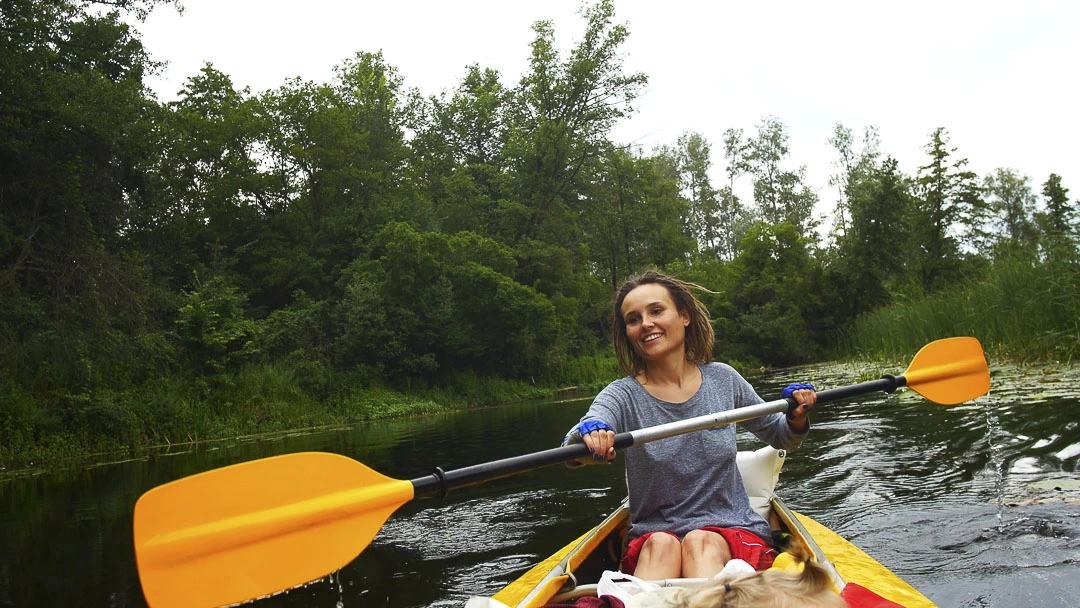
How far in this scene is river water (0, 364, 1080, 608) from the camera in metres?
3.10

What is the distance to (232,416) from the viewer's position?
41.6 feet

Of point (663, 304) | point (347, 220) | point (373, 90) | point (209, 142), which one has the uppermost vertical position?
point (373, 90)

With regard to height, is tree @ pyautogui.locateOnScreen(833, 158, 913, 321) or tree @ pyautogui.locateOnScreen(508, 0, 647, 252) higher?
tree @ pyautogui.locateOnScreen(508, 0, 647, 252)

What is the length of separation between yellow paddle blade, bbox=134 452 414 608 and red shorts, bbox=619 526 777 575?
0.70 metres

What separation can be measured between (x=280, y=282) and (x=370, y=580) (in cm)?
1889

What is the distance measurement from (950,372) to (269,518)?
3.05 metres

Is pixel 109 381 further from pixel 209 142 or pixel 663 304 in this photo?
pixel 209 142

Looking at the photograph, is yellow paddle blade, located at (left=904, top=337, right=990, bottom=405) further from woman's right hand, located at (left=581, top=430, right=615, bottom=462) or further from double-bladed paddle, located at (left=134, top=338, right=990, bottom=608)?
woman's right hand, located at (left=581, top=430, right=615, bottom=462)

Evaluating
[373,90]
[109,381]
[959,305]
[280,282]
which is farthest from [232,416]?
[373,90]

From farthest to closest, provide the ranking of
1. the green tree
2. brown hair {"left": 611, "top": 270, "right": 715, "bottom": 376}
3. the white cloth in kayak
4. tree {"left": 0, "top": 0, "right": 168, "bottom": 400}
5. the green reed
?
the green tree < tree {"left": 0, "top": 0, "right": 168, "bottom": 400} < the green reed < brown hair {"left": 611, "top": 270, "right": 715, "bottom": 376} < the white cloth in kayak

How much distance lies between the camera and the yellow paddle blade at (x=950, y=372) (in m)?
3.48

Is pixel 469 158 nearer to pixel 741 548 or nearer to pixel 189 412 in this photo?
pixel 189 412

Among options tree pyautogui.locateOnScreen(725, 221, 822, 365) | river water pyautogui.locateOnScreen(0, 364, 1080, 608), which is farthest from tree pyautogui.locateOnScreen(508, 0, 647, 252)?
river water pyautogui.locateOnScreen(0, 364, 1080, 608)

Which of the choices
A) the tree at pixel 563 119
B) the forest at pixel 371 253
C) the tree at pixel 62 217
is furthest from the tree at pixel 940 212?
the tree at pixel 62 217
